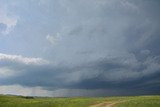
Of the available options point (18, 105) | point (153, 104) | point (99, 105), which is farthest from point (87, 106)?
point (18, 105)

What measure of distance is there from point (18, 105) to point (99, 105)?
2255 centimetres

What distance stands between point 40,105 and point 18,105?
7106 millimetres

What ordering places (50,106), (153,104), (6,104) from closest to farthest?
1. (153,104)
2. (50,106)
3. (6,104)

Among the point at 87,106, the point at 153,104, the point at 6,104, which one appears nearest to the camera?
the point at 153,104

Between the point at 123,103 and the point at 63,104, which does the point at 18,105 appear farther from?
the point at 123,103

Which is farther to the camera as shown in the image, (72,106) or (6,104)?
(6,104)

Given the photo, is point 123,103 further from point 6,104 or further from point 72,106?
point 6,104

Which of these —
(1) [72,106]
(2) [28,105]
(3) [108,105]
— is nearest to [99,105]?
(3) [108,105]

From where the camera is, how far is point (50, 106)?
7712 cm

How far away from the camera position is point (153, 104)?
220 ft

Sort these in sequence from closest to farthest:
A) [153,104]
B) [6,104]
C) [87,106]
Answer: [153,104] → [87,106] → [6,104]

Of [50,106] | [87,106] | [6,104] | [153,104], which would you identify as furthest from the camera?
[6,104]

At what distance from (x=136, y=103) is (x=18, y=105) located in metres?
30.0

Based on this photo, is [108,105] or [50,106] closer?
[108,105]
